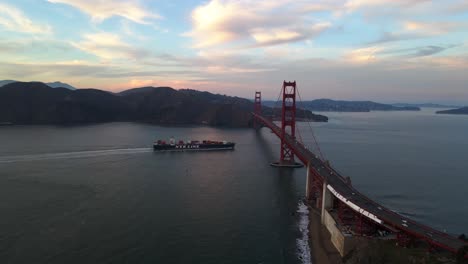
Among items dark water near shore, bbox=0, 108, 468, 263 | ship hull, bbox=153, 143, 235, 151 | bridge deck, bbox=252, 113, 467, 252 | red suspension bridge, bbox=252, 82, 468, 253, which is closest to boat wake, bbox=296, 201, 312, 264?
dark water near shore, bbox=0, 108, 468, 263

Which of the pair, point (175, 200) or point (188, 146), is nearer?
point (175, 200)

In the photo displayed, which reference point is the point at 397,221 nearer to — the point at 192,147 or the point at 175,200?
the point at 175,200

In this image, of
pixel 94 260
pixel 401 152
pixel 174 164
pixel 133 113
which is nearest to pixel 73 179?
pixel 174 164

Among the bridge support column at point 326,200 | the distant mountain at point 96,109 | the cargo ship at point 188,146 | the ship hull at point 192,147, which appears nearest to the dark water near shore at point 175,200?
the bridge support column at point 326,200

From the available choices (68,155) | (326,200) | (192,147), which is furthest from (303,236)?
(192,147)

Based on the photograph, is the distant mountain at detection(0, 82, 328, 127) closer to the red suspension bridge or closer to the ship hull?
the ship hull

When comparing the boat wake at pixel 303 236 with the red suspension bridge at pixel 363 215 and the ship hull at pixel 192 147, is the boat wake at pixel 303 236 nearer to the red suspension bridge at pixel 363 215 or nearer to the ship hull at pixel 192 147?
the red suspension bridge at pixel 363 215

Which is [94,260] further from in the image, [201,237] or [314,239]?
[314,239]
